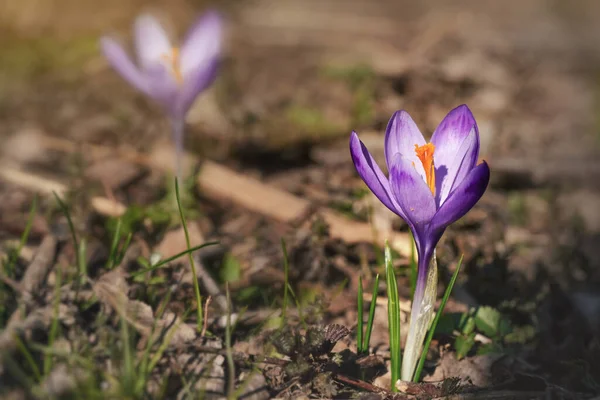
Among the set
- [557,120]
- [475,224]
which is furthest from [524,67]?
[475,224]

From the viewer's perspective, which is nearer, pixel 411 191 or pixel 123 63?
pixel 411 191

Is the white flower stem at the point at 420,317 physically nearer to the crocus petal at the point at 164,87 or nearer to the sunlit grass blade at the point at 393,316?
the sunlit grass blade at the point at 393,316

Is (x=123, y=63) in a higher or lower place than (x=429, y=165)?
higher

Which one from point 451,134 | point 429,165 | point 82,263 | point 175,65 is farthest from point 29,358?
point 175,65

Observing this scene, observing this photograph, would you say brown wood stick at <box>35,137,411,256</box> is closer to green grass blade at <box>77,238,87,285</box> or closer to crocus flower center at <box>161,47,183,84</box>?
crocus flower center at <box>161,47,183,84</box>

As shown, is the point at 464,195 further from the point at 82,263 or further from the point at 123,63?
the point at 123,63

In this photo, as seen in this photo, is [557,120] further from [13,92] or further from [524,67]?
[13,92]
